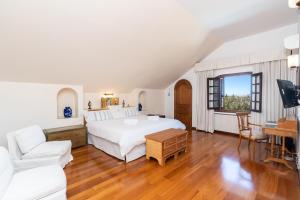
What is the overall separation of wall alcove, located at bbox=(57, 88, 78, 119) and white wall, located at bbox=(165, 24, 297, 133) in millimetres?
3922

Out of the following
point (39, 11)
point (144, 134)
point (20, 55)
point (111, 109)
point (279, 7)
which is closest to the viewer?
point (39, 11)

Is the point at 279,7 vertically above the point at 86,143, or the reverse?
the point at 279,7

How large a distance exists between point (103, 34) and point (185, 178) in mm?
2889

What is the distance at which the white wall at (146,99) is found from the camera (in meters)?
4.82

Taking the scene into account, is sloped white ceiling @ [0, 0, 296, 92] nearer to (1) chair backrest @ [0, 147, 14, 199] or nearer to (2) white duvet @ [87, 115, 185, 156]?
(2) white duvet @ [87, 115, 185, 156]

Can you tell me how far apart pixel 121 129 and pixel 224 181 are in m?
1.96

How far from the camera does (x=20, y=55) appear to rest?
2.74 m

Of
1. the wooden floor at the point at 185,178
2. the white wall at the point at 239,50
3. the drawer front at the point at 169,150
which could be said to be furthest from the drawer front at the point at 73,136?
the white wall at the point at 239,50

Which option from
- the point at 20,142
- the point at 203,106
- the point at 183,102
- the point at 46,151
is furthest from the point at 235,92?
the point at 20,142

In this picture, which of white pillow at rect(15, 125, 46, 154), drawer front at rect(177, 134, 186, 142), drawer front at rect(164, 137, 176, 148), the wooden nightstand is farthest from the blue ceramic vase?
drawer front at rect(177, 134, 186, 142)

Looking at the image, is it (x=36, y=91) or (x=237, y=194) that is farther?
(x=36, y=91)

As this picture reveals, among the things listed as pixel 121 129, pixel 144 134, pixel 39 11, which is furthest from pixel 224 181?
pixel 39 11

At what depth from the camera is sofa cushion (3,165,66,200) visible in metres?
1.43

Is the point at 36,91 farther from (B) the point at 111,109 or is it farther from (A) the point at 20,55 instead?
(B) the point at 111,109
